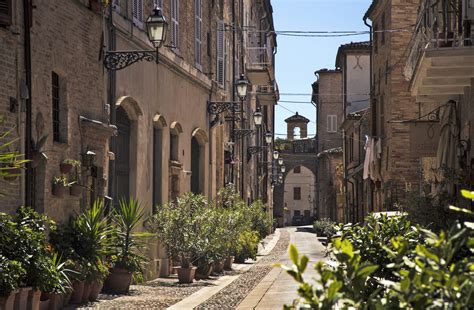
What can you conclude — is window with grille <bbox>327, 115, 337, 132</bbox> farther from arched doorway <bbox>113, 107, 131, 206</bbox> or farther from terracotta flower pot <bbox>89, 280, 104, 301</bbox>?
terracotta flower pot <bbox>89, 280, 104, 301</bbox>

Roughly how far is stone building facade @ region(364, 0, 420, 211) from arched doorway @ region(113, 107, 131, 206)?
562 inches

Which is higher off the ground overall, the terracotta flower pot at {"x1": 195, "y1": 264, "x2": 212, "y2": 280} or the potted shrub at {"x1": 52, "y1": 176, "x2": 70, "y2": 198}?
the potted shrub at {"x1": 52, "y1": 176, "x2": 70, "y2": 198}

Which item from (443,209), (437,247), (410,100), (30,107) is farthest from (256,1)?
(437,247)

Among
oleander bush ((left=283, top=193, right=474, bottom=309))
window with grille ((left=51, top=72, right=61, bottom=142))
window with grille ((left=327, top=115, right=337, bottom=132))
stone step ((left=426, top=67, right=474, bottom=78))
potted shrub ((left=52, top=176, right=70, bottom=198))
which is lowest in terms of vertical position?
oleander bush ((left=283, top=193, right=474, bottom=309))

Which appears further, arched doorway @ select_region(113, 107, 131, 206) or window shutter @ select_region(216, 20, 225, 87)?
window shutter @ select_region(216, 20, 225, 87)

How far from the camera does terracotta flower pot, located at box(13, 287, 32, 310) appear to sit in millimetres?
10734

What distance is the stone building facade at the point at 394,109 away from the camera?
34031 millimetres

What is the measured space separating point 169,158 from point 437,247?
66.6 ft

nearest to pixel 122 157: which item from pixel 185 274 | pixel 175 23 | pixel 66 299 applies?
pixel 185 274

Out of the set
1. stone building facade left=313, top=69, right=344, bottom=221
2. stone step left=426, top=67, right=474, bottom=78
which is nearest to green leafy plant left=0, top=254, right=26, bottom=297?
stone step left=426, top=67, right=474, bottom=78

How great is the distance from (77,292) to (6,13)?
3872 millimetres

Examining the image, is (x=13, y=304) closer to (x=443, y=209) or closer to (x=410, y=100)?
(x=443, y=209)

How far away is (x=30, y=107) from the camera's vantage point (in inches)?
527

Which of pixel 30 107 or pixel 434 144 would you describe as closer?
pixel 30 107
